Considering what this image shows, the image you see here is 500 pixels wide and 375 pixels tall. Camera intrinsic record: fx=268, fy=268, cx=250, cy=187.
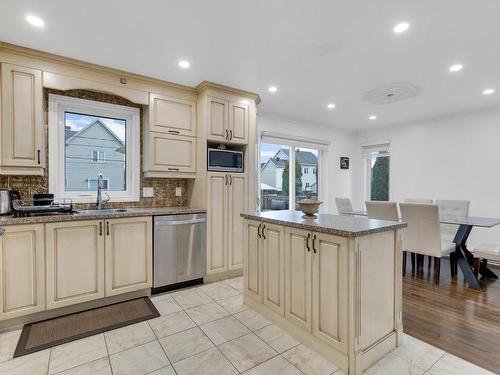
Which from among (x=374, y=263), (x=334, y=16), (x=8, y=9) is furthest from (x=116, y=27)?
(x=374, y=263)

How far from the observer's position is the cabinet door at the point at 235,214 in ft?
11.5

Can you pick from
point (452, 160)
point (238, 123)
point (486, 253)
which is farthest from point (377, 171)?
point (238, 123)

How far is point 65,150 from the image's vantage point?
2.95 metres

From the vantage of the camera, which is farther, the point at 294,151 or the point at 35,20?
the point at 294,151

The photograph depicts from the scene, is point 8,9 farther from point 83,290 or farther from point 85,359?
point 85,359

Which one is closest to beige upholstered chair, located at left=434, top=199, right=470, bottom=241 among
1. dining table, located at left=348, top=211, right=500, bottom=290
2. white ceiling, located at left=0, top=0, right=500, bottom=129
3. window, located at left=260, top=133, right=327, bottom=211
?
dining table, located at left=348, top=211, right=500, bottom=290

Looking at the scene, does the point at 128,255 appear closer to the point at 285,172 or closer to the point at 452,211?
the point at 285,172

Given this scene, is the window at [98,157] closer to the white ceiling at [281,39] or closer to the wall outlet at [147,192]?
the wall outlet at [147,192]

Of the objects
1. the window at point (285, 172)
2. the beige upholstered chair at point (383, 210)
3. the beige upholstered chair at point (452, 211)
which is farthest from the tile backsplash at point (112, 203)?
the beige upholstered chair at point (452, 211)

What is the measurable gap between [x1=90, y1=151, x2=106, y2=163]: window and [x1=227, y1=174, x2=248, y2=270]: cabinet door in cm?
154

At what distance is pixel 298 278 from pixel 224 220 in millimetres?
1580

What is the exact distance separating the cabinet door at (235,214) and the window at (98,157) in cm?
154

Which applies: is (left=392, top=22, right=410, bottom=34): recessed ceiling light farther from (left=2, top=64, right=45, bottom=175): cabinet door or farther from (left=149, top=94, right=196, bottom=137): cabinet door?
(left=2, top=64, right=45, bottom=175): cabinet door

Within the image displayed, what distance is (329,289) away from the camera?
1.82 m
